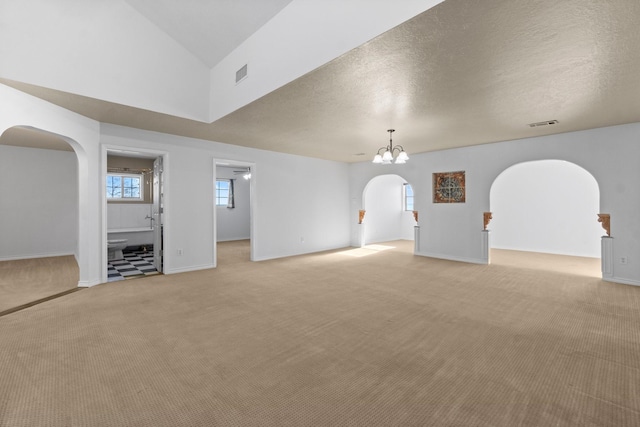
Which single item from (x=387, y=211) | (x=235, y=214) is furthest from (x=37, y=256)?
(x=387, y=211)

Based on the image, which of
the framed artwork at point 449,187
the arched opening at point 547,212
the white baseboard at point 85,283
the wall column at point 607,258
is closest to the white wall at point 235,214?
the white baseboard at point 85,283

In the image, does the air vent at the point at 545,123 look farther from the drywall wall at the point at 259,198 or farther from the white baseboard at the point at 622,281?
the drywall wall at the point at 259,198

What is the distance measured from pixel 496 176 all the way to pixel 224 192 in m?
8.38

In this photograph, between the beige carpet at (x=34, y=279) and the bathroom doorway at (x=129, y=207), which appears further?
the bathroom doorway at (x=129, y=207)

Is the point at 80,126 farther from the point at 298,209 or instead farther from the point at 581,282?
the point at 581,282

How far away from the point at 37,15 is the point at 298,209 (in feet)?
17.9

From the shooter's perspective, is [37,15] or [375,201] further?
[375,201]

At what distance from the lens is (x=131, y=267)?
600 centimetres

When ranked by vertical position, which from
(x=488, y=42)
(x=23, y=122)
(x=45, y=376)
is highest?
(x=488, y=42)

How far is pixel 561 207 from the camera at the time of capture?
7473 mm

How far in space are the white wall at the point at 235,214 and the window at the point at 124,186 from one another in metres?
2.53

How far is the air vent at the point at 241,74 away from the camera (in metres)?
3.78

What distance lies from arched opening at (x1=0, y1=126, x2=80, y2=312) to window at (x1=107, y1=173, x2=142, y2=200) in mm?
767

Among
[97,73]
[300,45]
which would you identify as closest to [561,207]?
[300,45]
